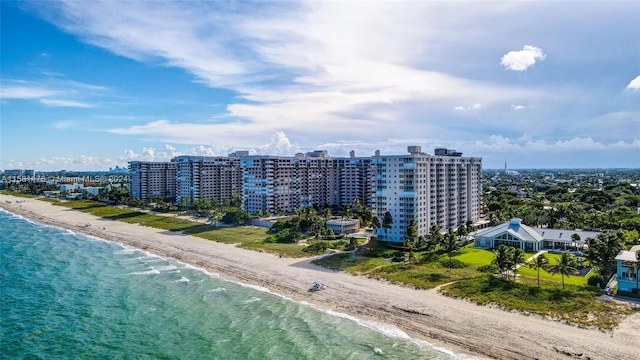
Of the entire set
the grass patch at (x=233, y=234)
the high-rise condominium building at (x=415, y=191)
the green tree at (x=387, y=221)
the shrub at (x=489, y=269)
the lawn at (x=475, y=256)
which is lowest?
the grass patch at (x=233, y=234)

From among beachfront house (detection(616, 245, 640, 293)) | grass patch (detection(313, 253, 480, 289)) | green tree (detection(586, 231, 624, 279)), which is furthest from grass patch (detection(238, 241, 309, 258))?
beachfront house (detection(616, 245, 640, 293))

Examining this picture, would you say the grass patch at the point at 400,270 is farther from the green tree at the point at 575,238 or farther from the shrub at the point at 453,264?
the green tree at the point at 575,238

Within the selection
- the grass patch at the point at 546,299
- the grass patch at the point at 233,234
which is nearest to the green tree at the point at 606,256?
the grass patch at the point at 546,299

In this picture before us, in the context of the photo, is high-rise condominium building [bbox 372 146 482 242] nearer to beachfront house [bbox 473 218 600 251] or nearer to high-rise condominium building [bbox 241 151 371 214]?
beachfront house [bbox 473 218 600 251]

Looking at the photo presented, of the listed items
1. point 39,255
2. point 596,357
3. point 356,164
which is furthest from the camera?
point 356,164

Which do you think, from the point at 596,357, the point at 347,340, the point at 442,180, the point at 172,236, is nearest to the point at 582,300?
the point at 596,357

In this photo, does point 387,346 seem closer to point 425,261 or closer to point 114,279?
point 425,261
